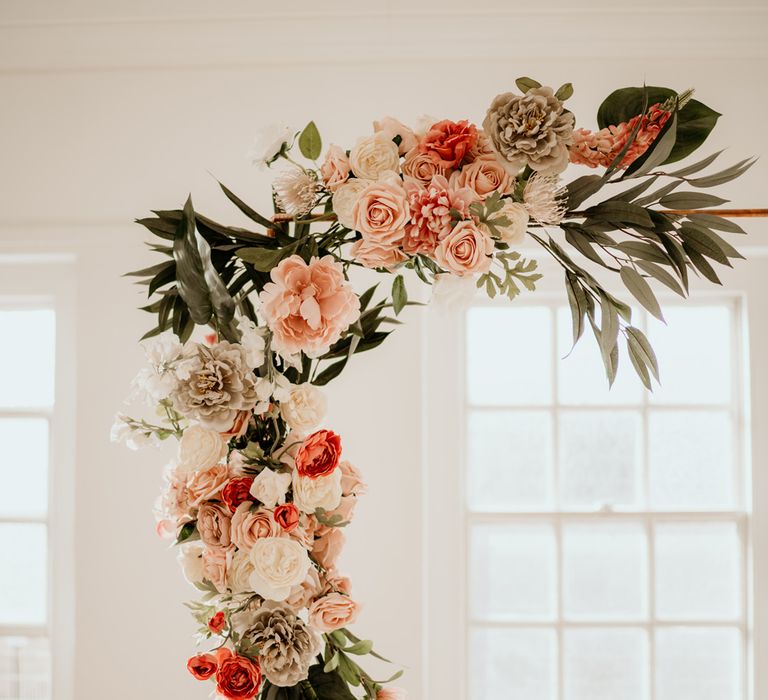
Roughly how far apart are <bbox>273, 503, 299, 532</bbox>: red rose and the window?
125 cm

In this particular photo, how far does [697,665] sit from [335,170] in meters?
1.95

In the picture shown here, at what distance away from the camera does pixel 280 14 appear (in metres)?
1.96

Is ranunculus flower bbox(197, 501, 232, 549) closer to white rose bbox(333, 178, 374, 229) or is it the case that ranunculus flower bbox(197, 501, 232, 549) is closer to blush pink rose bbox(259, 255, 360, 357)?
blush pink rose bbox(259, 255, 360, 357)

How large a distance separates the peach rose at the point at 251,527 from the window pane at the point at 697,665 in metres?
1.68

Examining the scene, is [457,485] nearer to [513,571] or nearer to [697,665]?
[513,571]

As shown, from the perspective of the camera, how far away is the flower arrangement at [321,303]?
897 mm

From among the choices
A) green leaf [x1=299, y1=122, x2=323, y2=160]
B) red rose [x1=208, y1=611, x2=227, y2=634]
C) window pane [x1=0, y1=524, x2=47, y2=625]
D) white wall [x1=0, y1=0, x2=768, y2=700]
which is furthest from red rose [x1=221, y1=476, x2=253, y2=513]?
window pane [x1=0, y1=524, x2=47, y2=625]

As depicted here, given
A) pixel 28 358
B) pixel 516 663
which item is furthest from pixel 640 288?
pixel 28 358

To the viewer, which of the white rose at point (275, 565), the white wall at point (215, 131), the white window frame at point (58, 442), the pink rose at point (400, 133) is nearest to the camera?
the white rose at point (275, 565)

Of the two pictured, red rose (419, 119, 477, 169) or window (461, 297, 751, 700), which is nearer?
red rose (419, 119, 477, 169)

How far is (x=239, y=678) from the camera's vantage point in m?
0.89

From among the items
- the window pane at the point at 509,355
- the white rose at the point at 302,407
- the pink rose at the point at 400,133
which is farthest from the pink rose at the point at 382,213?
the window pane at the point at 509,355

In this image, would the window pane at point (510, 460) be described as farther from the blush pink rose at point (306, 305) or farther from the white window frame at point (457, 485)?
the blush pink rose at point (306, 305)

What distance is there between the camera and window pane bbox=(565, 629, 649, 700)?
2.12 m
